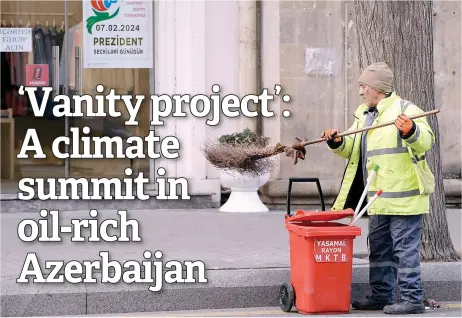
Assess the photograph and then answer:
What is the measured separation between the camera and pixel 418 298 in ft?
24.2

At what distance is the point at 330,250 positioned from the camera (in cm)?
719

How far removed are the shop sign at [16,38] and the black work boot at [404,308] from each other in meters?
6.84

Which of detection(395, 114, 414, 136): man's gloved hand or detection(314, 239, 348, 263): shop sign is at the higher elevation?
detection(395, 114, 414, 136): man's gloved hand

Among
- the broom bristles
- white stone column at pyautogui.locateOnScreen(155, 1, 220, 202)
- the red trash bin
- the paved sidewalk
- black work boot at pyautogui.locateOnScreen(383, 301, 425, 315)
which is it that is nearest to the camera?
the red trash bin

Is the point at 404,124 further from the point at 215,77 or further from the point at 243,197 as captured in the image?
the point at 215,77

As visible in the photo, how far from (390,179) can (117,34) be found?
6.41 m

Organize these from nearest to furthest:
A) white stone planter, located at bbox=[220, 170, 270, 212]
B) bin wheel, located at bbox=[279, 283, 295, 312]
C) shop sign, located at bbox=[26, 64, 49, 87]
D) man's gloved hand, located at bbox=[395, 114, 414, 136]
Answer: man's gloved hand, located at bbox=[395, 114, 414, 136]
bin wheel, located at bbox=[279, 283, 295, 312]
white stone planter, located at bbox=[220, 170, 270, 212]
shop sign, located at bbox=[26, 64, 49, 87]

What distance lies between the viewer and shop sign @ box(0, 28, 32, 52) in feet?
42.1

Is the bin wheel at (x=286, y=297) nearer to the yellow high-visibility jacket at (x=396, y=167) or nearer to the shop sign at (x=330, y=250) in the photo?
the shop sign at (x=330, y=250)

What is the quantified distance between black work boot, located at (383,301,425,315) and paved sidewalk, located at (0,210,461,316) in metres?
0.73

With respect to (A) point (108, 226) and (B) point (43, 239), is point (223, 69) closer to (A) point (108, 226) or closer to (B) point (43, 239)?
(A) point (108, 226)

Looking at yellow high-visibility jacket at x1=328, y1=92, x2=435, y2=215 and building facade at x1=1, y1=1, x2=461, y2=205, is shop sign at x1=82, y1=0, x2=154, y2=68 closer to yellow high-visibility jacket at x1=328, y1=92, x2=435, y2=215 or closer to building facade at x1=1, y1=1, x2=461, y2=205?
building facade at x1=1, y1=1, x2=461, y2=205

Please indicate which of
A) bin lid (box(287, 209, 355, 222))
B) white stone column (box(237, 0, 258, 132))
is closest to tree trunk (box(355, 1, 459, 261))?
bin lid (box(287, 209, 355, 222))

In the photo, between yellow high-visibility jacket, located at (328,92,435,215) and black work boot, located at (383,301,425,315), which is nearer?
yellow high-visibility jacket, located at (328,92,435,215)
